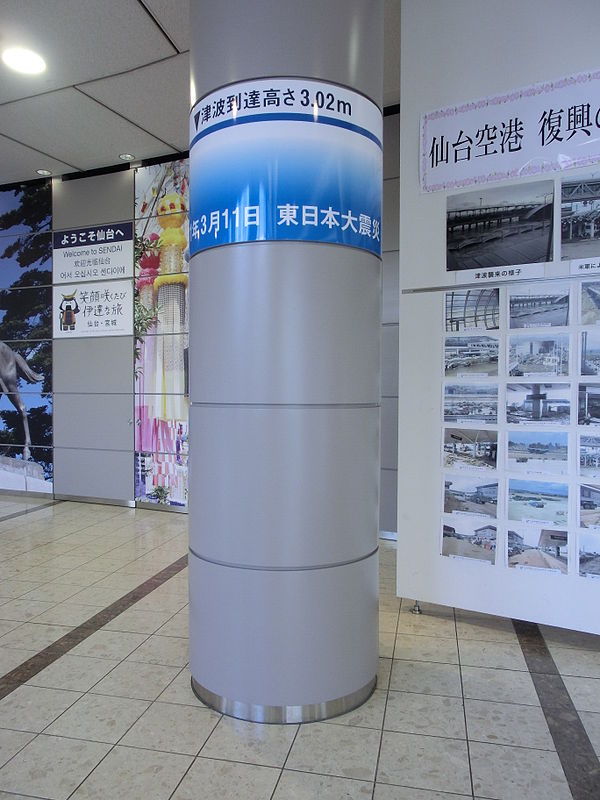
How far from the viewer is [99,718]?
2.39 meters

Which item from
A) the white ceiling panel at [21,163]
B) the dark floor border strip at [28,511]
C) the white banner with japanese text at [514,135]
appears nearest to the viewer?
the white banner with japanese text at [514,135]

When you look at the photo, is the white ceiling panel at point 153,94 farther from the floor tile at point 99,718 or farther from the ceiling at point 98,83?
the floor tile at point 99,718

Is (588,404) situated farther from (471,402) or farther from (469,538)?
(469,538)

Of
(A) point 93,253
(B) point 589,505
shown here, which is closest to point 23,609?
(B) point 589,505

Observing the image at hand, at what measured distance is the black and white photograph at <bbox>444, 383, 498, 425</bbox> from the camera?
316 cm

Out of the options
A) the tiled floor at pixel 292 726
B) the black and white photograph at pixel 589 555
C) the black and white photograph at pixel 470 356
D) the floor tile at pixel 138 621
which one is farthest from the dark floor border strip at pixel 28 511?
the black and white photograph at pixel 589 555

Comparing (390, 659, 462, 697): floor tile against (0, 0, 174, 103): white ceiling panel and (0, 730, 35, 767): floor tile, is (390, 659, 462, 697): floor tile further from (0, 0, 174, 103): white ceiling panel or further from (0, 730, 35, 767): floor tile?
(0, 0, 174, 103): white ceiling panel

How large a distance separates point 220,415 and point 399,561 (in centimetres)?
167

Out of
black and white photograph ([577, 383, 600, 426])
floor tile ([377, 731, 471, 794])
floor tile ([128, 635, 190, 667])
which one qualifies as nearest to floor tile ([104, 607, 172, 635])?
floor tile ([128, 635, 190, 667])

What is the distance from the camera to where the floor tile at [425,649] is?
2945 millimetres

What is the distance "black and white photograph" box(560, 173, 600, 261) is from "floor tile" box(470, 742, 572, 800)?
7.34ft

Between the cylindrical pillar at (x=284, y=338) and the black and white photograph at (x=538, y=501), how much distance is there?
108cm

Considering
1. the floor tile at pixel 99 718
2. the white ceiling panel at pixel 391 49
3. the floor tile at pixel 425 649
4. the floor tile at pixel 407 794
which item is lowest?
the floor tile at pixel 425 649

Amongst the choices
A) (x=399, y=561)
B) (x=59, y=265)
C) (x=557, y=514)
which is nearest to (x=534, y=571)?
(x=557, y=514)
